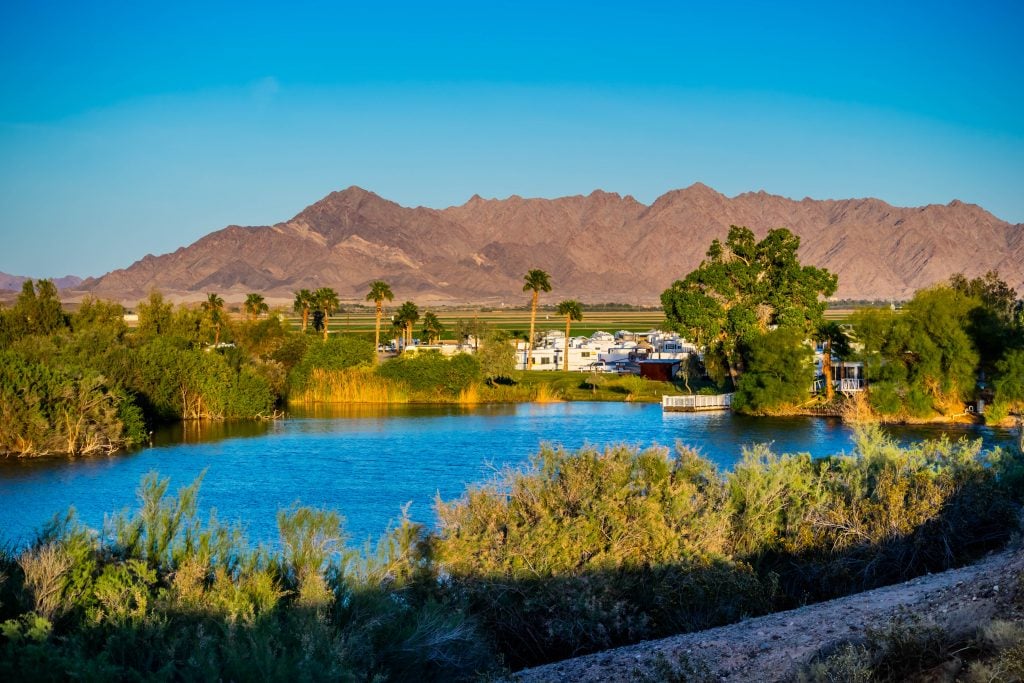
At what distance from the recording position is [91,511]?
2675 centimetres

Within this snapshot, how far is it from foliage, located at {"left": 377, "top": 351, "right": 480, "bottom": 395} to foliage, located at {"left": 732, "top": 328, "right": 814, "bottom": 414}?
1750cm

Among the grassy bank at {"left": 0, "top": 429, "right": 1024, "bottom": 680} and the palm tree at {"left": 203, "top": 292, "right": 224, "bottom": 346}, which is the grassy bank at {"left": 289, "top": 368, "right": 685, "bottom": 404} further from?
the grassy bank at {"left": 0, "top": 429, "right": 1024, "bottom": 680}

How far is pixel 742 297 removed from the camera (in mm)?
60625

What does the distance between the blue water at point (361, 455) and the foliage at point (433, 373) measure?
2.90 meters

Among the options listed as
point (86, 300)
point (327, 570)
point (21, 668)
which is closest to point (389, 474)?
point (327, 570)

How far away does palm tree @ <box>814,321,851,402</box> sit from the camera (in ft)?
186

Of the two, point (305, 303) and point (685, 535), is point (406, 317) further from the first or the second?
point (685, 535)

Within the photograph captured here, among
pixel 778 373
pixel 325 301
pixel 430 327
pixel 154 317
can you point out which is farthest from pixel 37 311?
pixel 778 373

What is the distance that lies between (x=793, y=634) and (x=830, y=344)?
49.5m

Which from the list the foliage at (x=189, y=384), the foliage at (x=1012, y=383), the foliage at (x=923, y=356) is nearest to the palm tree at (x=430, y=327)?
the foliage at (x=189, y=384)

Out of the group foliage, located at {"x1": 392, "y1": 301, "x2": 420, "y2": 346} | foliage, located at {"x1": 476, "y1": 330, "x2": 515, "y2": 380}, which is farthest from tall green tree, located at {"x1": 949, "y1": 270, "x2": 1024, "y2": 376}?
foliage, located at {"x1": 392, "y1": 301, "x2": 420, "y2": 346}

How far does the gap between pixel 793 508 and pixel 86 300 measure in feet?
179

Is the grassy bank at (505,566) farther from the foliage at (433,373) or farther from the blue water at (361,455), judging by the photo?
the foliage at (433,373)

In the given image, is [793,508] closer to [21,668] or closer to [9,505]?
[21,668]
